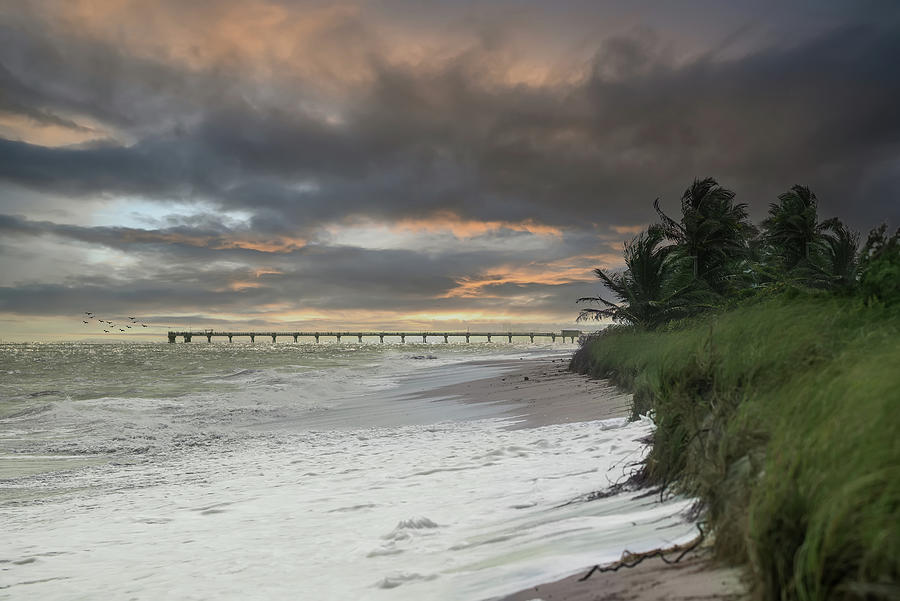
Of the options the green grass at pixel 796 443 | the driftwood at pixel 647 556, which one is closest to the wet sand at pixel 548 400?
the green grass at pixel 796 443

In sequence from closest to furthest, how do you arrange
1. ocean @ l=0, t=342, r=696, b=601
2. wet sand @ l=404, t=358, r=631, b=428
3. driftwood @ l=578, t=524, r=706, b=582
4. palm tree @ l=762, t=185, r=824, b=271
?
driftwood @ l=578, t=524, r=706, b=582
ocean @ l=0, t=342, r=696, b=601
wet sand @ l=404, t=358, r=631, b=428
palm tree @ l=762, t=185, r=824, b=271

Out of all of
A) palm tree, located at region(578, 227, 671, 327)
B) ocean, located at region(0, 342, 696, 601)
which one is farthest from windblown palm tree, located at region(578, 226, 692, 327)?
ocean, located at region(0, 342, 696, 601)

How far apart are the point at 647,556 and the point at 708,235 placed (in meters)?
19.6

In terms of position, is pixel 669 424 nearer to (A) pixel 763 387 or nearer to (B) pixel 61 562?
(A) pixel 763 387

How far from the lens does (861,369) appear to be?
2.47 m

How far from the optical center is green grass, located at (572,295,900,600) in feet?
5.39

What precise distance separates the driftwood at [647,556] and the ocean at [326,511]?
0.20 metres

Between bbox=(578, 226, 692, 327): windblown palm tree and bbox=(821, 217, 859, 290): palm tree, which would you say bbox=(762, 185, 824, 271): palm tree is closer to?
bbox=(821, 217, 859, 290): palm tree

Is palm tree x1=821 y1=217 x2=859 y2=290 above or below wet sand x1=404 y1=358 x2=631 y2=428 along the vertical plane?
above

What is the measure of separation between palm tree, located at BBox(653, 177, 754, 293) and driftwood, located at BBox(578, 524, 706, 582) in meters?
18.3

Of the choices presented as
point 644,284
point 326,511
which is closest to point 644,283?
point 644,284

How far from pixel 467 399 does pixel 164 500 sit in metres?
9.20

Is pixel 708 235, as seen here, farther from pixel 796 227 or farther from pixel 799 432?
pixel 799 432

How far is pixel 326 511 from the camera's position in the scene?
511 centimetres
